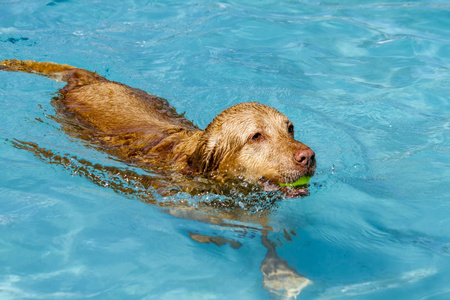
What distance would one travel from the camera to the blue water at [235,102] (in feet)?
16.8

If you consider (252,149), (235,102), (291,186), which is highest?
(252,149)

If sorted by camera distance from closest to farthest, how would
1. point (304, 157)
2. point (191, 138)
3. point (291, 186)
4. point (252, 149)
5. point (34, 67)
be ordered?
point (304, 157), point (291, 186), point (252, 149), point (191, 138), point (34, 67)

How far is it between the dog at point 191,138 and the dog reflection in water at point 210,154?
1cm

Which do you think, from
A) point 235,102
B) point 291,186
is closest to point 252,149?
point 291,186

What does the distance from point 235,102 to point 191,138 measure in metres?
3.44

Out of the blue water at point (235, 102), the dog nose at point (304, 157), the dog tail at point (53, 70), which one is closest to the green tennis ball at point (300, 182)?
the dog nose at point (304, 157)

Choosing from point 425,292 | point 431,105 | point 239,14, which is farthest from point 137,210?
point 239,14

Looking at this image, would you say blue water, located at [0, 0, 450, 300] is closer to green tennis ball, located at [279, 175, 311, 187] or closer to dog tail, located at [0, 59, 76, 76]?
dog tail, located at [0, 59, 76, 76]

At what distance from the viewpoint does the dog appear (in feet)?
19.3

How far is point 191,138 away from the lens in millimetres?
6711

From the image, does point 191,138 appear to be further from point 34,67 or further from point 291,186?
point 34,67

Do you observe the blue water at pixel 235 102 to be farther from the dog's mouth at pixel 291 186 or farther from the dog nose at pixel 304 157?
the dog nose at pixel 304 157

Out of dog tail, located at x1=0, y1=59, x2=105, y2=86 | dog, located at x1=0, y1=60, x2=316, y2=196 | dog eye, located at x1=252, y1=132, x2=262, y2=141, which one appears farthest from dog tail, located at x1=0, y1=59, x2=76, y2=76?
dog eye, located at x1=252, y1=132, x2=262, y2=141

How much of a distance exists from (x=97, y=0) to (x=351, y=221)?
1225cm
